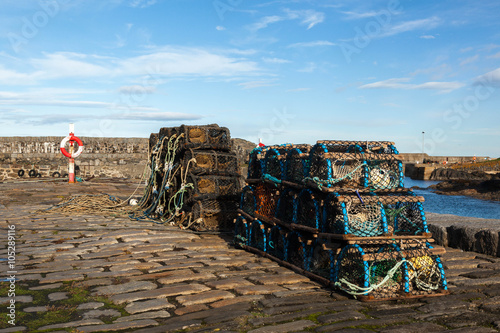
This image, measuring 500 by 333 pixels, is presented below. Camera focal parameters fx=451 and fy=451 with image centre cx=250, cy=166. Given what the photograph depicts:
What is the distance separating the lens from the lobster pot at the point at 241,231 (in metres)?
6.74

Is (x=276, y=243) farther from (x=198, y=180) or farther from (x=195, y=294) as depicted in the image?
(x=198, y=180)

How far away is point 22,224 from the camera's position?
8570mm

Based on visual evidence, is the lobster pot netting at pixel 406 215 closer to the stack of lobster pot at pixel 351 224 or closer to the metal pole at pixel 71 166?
the stack of lobster pot at pixel 351 224

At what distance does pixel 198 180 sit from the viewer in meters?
8.52

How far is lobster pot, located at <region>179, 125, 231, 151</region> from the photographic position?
8.97 m

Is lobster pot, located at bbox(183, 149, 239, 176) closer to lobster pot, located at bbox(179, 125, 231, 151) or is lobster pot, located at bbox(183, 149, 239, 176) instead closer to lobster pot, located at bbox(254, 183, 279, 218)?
lobster pot, located at bbox(179, 125, 231, 151)

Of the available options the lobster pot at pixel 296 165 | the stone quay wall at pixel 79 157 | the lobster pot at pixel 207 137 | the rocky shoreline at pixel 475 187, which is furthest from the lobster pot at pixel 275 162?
the rocky shoreline at pixel 475 187

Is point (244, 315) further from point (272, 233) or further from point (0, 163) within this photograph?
point (0, 163)

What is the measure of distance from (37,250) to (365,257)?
4639mm

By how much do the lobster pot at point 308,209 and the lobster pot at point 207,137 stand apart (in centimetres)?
388

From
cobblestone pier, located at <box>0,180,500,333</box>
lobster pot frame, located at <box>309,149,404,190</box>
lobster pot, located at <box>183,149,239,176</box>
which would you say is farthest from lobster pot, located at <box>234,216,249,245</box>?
lobster pot, located at <box>183,149,239,176</box>

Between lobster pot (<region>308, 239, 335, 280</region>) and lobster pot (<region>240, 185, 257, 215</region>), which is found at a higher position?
lobster pot (<region>240, 185, 257, 215</region>)

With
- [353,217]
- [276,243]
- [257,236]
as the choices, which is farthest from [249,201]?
[353,217]

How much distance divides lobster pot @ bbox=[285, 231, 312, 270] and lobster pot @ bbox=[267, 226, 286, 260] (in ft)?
0.44
